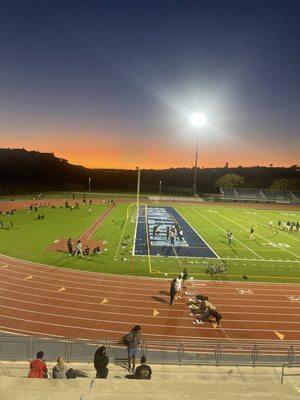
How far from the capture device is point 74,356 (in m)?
13.1

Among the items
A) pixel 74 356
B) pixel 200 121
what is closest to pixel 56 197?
pixel 200 121

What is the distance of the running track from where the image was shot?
17594mm

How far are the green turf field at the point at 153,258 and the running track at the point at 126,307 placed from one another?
2.38 m

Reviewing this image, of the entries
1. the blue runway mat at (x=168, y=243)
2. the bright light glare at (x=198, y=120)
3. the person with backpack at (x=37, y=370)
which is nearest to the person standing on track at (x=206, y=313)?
the person with backpack at (x=37, y=370)

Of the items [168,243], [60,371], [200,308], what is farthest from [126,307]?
[168,243]

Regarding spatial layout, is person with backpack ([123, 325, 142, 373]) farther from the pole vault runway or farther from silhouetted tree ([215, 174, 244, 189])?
silhouetted tree ([215, 174, 244, 189])

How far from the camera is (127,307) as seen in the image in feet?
66.2

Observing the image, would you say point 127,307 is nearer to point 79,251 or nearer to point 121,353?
point 121,353

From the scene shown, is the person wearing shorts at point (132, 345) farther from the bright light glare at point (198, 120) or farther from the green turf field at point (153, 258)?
the bright light glare at point (198, 120)

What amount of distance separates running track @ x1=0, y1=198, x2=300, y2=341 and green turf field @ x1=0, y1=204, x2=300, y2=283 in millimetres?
2378

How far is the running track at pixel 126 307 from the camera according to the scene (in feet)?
57.7

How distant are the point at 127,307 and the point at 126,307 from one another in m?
0.05

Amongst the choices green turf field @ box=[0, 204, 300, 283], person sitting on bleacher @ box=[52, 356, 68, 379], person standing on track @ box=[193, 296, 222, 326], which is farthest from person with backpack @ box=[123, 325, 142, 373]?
green turf field @ box=[0, 204, 300, 283]

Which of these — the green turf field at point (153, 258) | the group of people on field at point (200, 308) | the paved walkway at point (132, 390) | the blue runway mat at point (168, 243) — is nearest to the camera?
the paved walkway at point (132, 390)
